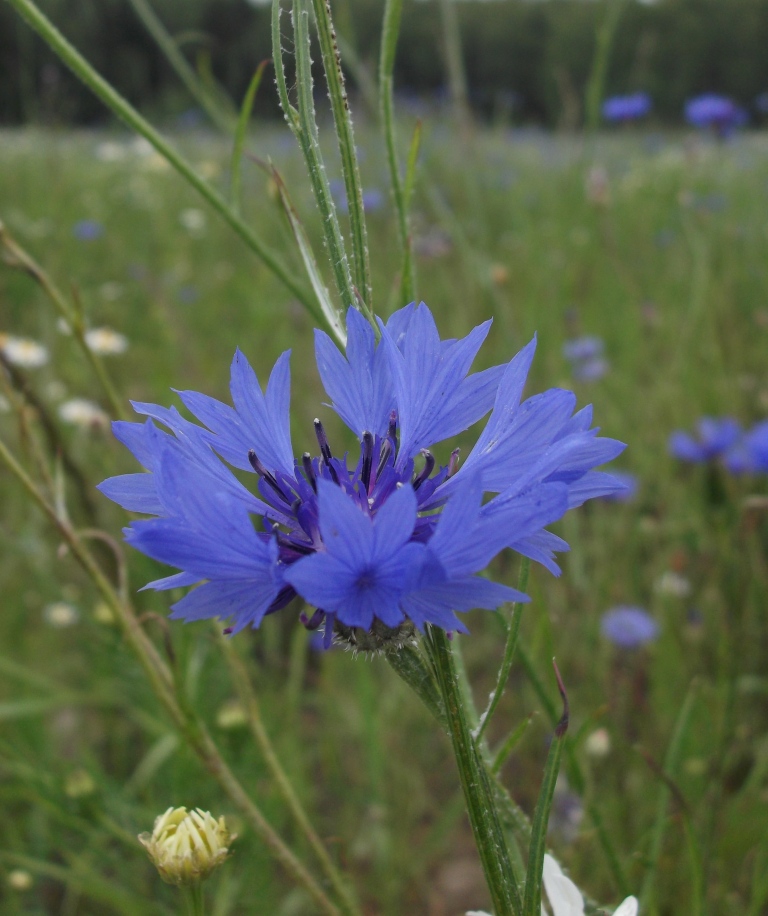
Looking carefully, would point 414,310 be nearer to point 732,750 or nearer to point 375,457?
point 375,457

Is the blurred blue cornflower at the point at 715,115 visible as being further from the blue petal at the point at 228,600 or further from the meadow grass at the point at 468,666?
the blue petal at the point at 228,600

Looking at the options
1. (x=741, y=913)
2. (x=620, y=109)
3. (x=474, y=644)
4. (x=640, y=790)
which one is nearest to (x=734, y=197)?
(x=620, y=109)

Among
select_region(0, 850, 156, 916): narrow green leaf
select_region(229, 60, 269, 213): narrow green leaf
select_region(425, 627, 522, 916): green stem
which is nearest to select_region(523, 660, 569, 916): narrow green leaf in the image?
select_region(425, 627, 522, 916): green stem

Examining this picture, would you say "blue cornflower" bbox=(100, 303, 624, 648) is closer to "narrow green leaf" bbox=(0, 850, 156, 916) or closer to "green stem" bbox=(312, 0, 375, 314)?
"green stem" bbox=(312, 0, 375, 314)

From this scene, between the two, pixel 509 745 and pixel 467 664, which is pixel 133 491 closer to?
pixel 509 745

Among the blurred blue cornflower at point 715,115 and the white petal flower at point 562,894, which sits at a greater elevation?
the blurred blue cornflower at point 715,115

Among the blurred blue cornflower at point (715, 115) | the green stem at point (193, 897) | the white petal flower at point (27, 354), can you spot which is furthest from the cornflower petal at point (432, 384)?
the blurred blue cornflower at point (715, 115)

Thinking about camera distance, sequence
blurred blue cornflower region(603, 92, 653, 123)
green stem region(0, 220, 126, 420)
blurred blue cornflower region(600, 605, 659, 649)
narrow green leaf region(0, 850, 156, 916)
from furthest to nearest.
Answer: blurred blue cornflower region(603, 92, 653, 123), blurred blue cornflower region(600, 605, 659, 649), narrow green leaf region(0, 850, 156, 916), green stem region(0, 220, 126, 420)
